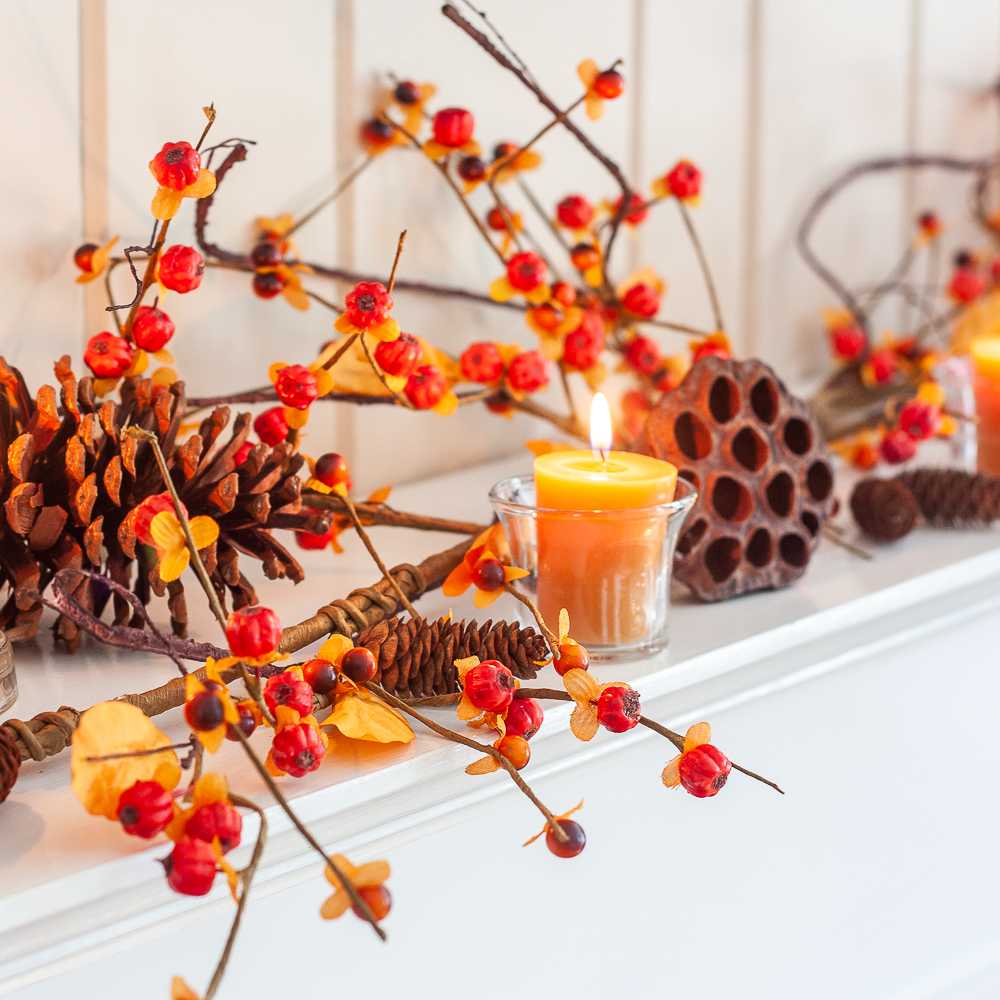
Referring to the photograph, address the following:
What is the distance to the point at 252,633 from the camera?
35cm

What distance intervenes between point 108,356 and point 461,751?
25 centimetres

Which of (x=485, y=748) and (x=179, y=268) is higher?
(x=179, y=268)

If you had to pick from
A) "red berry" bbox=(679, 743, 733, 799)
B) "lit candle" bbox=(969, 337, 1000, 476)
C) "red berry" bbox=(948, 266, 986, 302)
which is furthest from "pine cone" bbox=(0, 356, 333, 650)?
"red berry" bbox=(948, 266, 986, 302)

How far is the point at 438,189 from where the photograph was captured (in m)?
0.75

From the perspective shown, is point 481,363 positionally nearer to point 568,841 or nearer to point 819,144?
point 568,841

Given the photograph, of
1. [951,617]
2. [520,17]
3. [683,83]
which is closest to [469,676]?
[951,617]

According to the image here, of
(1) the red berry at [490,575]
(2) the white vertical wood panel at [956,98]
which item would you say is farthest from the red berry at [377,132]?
(2) the white vertical wood panel at [956,98]

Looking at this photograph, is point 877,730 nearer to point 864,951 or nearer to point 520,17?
point 864,951

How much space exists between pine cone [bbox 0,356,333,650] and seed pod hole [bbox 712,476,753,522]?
0.22m

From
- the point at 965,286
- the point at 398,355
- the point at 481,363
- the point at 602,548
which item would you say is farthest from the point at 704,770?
the point at 965,286

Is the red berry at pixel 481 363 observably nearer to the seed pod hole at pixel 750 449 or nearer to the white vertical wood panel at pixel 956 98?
the seed pod hole at pixel 750 449

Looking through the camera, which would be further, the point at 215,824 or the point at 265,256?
the point at 265,256

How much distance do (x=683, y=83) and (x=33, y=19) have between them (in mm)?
500

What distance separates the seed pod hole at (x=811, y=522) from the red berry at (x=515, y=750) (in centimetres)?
28
